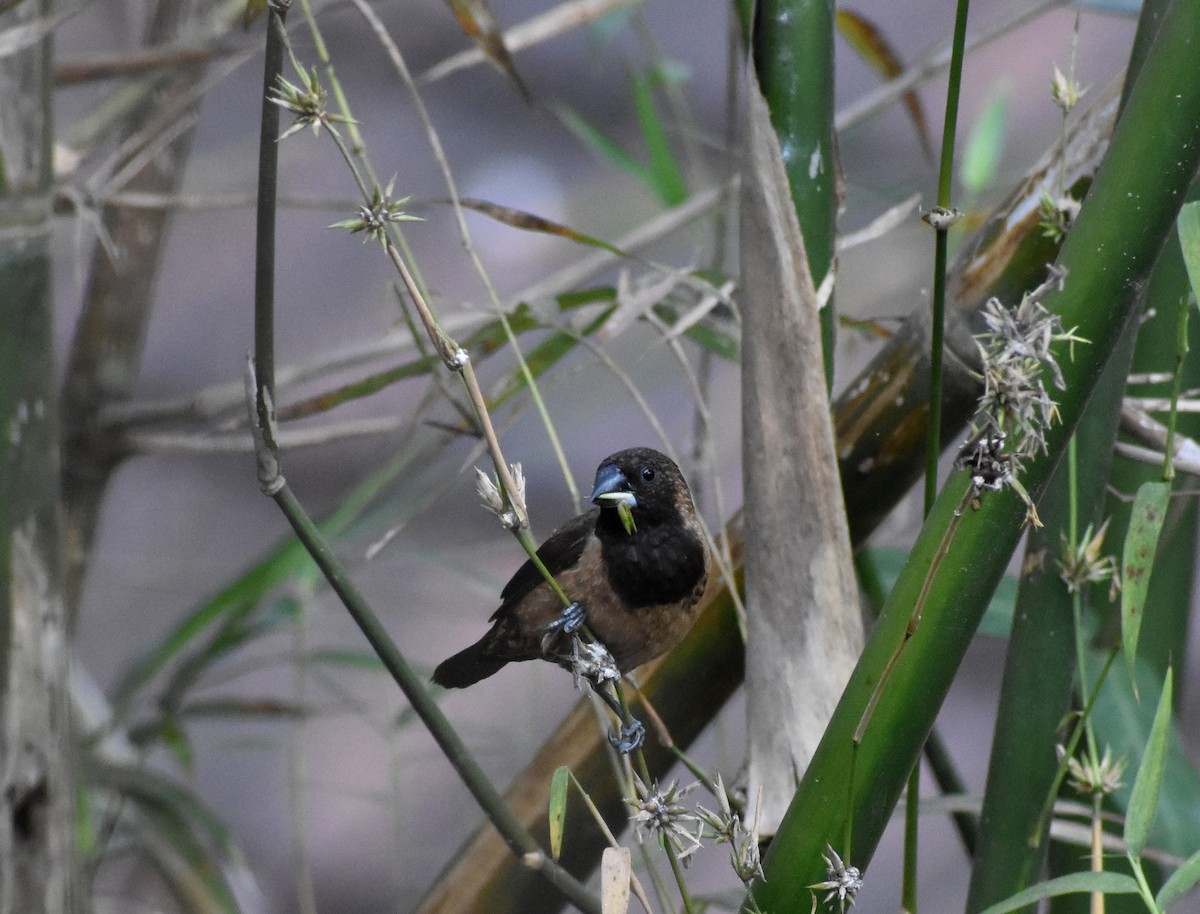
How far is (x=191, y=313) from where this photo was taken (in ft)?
10.2

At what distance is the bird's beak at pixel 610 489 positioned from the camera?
1.94 feet

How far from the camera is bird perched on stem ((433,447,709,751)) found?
661mm

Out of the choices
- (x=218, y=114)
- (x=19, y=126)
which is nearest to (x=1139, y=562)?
(x=19, y=126)

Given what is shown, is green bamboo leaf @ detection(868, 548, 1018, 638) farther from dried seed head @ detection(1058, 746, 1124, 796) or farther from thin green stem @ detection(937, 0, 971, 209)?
thin green stem @ detection(937, 0, 971, 209)

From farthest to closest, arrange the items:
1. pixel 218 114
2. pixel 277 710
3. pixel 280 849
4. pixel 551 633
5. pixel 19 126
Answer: pixel 218 114 < pixel 280 849 < pixel 277 710 < pixel 19 126 < pixel 551 633

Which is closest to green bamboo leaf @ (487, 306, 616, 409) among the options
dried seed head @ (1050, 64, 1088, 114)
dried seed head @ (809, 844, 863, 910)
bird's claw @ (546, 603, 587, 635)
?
bird's claw @ (546, 603, 587, 635)

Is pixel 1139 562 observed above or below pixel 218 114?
below

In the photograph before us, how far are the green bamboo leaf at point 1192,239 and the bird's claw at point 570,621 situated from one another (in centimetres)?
34

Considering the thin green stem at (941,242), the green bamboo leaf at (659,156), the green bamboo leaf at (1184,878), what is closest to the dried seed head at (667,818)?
the thin green stem at (941,242)

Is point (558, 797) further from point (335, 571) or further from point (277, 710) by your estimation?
point (277, 710)

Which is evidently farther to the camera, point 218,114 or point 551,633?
point 218,114

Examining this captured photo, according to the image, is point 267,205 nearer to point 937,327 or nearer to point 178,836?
point 937,327

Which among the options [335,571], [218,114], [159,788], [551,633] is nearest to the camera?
[335,571]

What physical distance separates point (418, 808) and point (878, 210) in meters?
2.02
